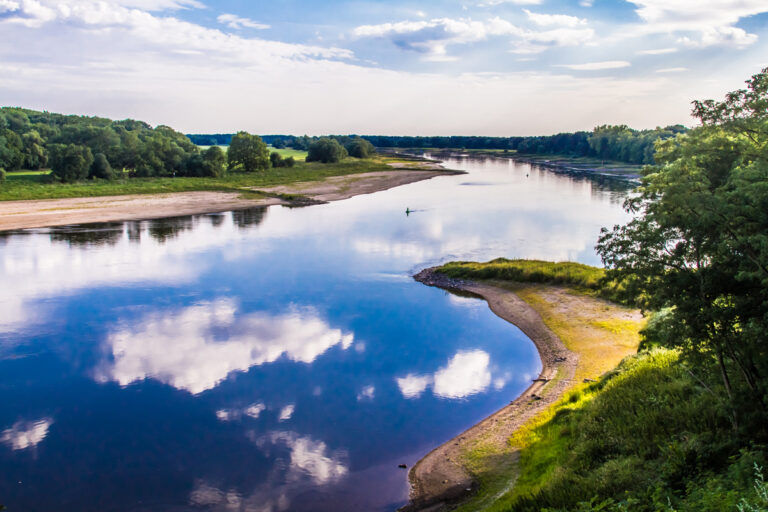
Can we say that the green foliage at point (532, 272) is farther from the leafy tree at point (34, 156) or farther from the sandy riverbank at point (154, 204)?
the leafy tree at point (34, 156)

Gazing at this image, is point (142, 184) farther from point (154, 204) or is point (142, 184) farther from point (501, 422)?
point (501, 422)

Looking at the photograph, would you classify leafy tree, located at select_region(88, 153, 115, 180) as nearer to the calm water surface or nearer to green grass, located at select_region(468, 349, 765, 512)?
the calm water surface

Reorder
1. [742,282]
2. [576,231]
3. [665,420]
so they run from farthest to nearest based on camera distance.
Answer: [576,231]
[665,420]
[742,282]

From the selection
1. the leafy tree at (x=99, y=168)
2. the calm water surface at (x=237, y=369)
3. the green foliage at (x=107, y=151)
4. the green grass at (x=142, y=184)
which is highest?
the green foliage at (x=107, y=151)

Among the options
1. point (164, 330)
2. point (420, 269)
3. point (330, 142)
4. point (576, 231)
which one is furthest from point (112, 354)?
point (330, 142)

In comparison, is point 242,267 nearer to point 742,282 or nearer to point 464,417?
point 464,417

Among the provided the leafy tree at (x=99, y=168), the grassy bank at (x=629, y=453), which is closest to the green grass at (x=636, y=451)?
the grassy bank at (x=629, y=453)

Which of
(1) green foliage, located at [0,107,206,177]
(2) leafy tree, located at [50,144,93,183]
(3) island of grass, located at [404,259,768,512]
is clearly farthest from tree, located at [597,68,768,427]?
(1) green foliage, located at [0,107,206,177]
